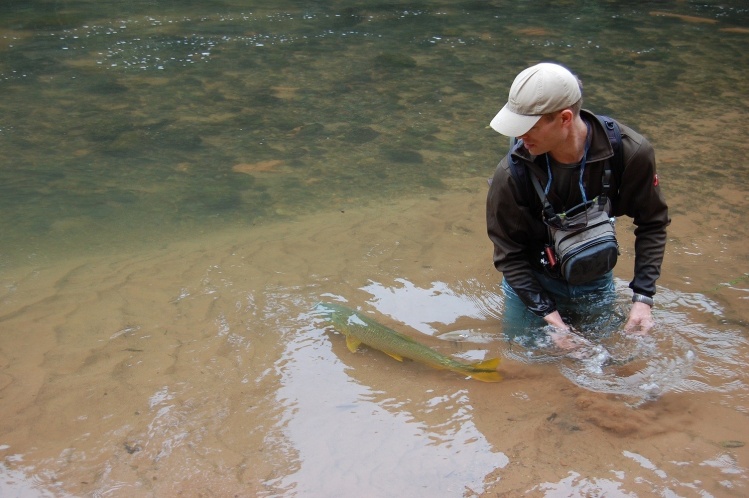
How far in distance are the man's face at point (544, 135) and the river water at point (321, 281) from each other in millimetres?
1498

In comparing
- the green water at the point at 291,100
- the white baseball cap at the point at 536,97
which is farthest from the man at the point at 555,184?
the green water at the point at 291,100

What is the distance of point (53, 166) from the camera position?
25.7 ft

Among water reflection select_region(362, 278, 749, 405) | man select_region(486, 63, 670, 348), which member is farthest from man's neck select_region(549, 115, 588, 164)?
water reflection select_region(362, 278, 749, 405)

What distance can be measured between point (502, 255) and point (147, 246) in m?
3.68

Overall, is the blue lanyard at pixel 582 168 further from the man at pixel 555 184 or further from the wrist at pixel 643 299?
the wrist at pixel 643 299

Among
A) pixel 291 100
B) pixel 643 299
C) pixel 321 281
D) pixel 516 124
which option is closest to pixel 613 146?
pixel 516 124

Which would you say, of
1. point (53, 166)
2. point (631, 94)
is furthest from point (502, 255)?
point (631, 94)

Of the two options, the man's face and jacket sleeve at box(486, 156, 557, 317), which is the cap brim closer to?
the man's face

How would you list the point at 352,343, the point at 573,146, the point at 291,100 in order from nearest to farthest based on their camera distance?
1. the point at 573,146
2. the point at 352,343
3. the point at 291,100

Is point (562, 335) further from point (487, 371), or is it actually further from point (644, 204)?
point (644, 204)

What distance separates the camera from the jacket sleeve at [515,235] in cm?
366

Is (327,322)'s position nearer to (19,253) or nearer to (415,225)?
(415,225)

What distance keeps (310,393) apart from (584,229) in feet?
6.28

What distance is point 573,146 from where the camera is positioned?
354 centimetres
